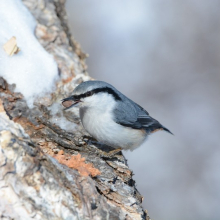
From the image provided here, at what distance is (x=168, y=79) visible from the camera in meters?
6.46

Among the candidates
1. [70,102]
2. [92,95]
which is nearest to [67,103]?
[70,102]

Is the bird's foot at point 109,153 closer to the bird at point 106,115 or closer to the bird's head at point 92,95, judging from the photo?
the bird at point 106,115

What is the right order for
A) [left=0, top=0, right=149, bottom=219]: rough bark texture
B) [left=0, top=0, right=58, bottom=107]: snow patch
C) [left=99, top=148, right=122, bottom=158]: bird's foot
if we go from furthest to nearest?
1. [left=0, top=0, right=58, bottom=107]: snow patch
2. [left=99, top=148, right=122, bottom=158]: bird's foot
3. [left=0, top=0, right=149, bottom=219]: rough bark texture

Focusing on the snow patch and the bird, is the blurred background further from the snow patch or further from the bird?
the snow patch

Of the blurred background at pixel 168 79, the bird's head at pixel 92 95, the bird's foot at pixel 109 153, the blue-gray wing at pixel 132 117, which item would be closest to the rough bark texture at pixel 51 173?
the bird's foot at pixel 109 153

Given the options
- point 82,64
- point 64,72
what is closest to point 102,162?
point 64,72

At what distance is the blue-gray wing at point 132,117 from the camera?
2.89 m

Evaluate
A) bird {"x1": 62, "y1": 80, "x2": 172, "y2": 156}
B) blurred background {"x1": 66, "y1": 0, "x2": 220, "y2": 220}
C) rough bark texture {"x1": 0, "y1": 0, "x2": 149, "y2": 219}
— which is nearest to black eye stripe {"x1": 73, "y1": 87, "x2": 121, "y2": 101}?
bird {"x1": 62, "y1": 80, "x2": 172, "y2": 156}

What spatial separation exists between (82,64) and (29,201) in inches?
79.7

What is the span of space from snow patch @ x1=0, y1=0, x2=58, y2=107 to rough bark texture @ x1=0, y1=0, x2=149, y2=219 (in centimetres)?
8

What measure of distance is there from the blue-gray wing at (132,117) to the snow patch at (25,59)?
0.53m

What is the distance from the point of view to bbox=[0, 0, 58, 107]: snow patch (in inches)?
106

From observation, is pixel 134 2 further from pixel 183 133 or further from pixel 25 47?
pixel 25 47

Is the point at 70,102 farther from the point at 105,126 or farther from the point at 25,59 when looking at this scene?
the point at 25,59
